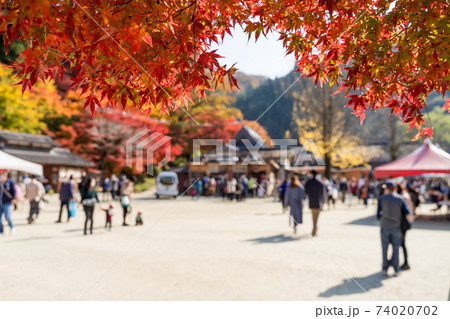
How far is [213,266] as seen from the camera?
5.63 meters

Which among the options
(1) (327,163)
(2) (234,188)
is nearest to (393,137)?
(1) (327,163)

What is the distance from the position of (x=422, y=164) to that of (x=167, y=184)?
55.5 ft

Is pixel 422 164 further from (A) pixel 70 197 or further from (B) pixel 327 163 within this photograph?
(B) pixel 327 163

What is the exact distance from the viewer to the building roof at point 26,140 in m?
25.7

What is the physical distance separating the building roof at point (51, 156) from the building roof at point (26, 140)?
0.42 metres

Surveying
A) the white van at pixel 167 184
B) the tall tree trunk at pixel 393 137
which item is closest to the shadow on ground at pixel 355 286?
the white van at pixel 167 184

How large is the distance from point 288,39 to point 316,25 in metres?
0.29

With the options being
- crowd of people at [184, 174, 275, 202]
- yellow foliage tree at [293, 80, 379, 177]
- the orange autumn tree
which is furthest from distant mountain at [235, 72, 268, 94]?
yellow foliage tree at [293, 80, 379, 177]

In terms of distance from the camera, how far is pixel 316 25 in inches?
130

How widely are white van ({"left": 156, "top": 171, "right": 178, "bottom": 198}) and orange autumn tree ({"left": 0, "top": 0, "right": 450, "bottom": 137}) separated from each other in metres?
21.5

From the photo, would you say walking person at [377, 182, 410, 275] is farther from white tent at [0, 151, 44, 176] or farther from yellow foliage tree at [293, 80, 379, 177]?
yellow foliage tree at [293, 80, 379, 177]

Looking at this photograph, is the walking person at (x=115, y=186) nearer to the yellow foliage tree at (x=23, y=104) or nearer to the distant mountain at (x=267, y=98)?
the yellow foliage tree at (x=23, y=104)

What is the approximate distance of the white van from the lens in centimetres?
2452

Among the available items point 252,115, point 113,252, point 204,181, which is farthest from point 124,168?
point 252,115
